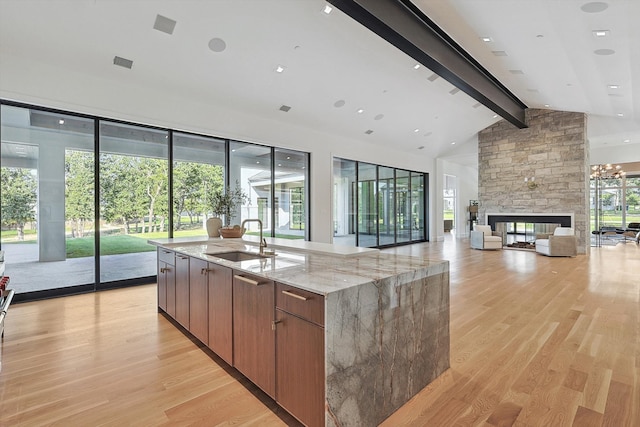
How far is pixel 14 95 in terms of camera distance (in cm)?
409

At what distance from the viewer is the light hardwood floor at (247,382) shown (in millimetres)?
1912

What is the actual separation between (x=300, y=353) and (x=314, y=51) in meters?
4.58

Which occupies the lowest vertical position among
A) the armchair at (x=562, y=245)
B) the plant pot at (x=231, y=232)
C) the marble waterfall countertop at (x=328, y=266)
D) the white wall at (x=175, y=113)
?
the armchair at (x=562, y=245)

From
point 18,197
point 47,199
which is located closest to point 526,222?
point 47,199

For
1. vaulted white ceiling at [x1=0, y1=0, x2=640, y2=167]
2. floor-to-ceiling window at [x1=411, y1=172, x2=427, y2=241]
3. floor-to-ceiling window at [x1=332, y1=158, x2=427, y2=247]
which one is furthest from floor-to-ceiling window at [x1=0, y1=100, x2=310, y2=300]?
floor-to-ceiling window at [x1=411, y1=172, x2=427, y2=241]

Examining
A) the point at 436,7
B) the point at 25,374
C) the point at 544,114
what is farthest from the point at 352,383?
the point at 544,114

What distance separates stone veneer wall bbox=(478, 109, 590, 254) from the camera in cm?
891

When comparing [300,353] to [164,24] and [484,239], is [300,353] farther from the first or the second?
[484,239]

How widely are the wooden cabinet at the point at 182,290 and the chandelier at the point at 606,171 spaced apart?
1338cm

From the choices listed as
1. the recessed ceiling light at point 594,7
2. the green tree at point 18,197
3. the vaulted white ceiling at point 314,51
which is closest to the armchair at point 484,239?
the vaulted white ceiling at point 314,51

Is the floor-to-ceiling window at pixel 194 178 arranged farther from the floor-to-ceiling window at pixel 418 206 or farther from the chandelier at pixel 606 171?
the chandelier at pixel 606 171

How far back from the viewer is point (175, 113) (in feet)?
17.8

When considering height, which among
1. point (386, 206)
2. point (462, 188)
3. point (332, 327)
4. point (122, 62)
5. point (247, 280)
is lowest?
point (332, 327)

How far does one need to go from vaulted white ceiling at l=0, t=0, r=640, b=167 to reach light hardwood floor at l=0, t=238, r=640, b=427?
331cm
